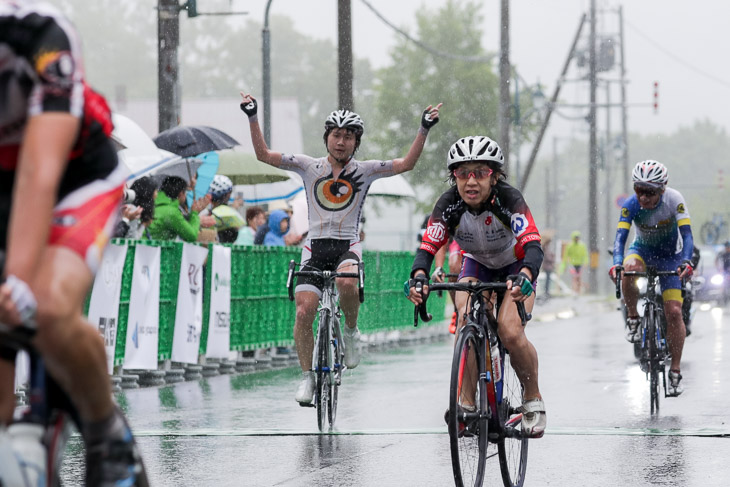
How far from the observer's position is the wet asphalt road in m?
7.19

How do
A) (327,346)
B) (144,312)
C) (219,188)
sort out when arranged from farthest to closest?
(219,188) < (144,312) < (327,346)

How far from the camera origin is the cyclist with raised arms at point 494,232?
262 inches

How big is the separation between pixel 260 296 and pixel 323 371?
620cm

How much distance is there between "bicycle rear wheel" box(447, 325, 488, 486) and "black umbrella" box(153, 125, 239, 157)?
8560 mm

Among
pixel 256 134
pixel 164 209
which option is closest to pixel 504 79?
pixel 164 209

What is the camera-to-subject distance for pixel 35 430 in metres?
3.37

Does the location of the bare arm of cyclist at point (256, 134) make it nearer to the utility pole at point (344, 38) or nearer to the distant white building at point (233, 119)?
the utility pole at point (344, 38)

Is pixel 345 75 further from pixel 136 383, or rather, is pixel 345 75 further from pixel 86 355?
pixel 86 355

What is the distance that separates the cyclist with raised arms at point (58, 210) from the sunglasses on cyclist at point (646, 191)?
758cm

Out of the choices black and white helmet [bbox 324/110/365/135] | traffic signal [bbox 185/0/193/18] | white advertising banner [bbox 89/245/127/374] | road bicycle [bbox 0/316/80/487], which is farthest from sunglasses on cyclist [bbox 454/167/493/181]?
traffic signal [bbox 185/0/193/18]

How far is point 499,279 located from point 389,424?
2.50m

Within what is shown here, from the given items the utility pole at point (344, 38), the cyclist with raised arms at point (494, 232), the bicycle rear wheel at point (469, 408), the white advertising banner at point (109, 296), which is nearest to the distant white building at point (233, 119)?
the utility pole at point (344, 38)

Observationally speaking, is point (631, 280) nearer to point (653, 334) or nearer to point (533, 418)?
point (653, 334)

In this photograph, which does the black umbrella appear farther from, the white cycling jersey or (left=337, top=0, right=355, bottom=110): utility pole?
(left=337, top=0, right=355, bottom=110): utility pole
